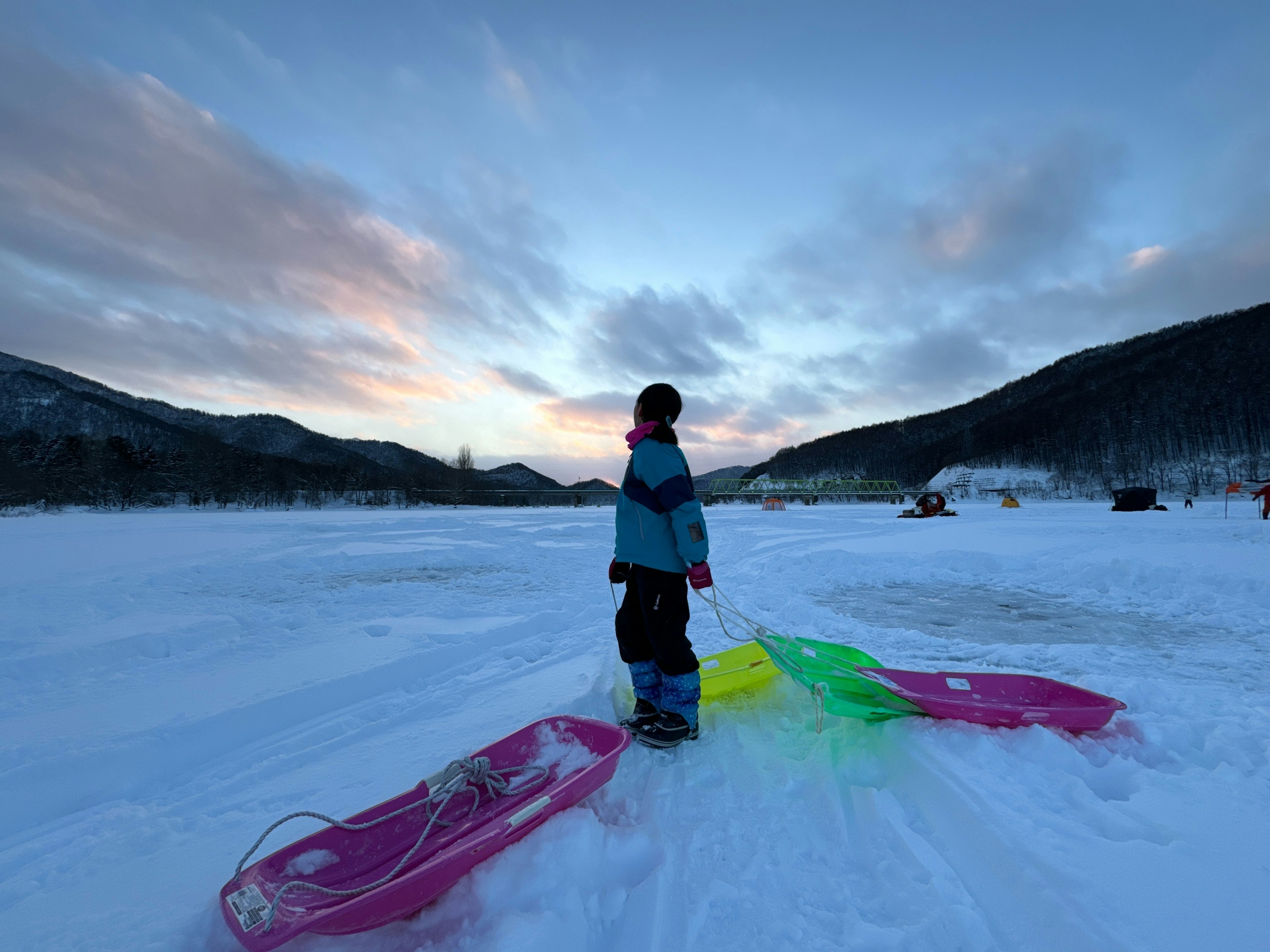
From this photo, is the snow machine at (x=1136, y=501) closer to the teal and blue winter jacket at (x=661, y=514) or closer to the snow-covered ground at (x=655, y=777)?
the snow-covered ground at (x=655, y=777)

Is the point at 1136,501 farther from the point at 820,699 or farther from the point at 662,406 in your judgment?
the point at 662,406

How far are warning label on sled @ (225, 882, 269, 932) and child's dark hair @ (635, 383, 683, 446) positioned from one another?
228 cm

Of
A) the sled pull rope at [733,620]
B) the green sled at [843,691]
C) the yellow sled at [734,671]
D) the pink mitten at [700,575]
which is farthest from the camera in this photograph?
the yellow sled at [734,671]

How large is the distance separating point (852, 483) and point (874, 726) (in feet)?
250

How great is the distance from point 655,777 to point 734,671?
45.1 inches

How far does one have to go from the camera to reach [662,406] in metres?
2.89

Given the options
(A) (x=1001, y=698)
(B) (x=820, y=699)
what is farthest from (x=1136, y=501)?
(B) (x=820, y=699)

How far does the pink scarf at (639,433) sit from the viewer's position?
8.85 feet

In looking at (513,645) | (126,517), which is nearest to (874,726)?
(513,645)

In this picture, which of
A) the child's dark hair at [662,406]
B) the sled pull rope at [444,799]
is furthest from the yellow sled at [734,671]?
the child's dark hair at [662,406]

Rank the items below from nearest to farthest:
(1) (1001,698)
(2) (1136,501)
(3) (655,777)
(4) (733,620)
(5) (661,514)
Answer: (3) (655,777)
(5) (661,514)
(1) (1001,698)
(4) (733,620)
(2) (1136,501)

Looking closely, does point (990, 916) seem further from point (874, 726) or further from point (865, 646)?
point (865, 646)

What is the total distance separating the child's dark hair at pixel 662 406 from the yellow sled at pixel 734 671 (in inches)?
59.0

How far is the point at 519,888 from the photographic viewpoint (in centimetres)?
159
